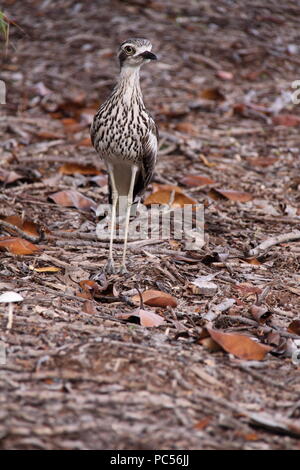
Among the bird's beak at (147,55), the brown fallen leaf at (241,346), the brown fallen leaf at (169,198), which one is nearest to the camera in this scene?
the brown fallen leaf at (241,346)

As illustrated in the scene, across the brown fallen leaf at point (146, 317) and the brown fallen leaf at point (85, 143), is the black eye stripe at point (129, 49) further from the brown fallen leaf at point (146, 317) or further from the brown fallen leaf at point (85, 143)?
the brown fallen leaf at point (85, 143)

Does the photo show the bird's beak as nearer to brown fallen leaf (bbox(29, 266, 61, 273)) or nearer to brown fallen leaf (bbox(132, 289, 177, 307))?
brown fallen leaf (bbox(29, 266, 61, 273))

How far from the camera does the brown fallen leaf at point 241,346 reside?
13.2 feet

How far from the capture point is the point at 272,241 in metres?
5.95

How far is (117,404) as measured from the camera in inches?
130

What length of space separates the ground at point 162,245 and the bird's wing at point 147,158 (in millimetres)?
524

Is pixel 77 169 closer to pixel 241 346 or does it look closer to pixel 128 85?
pixel 128 85

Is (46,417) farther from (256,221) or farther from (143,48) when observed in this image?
(256,221)

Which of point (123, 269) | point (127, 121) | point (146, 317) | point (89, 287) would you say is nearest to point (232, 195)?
point (127, 121)

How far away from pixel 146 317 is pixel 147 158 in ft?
6.00

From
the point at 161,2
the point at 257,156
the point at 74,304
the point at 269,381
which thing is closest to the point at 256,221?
the point at 257,156

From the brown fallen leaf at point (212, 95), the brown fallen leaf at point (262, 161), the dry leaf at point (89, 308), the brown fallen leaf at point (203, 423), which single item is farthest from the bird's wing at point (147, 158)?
the brown fallen leaf at point (212, 95)
